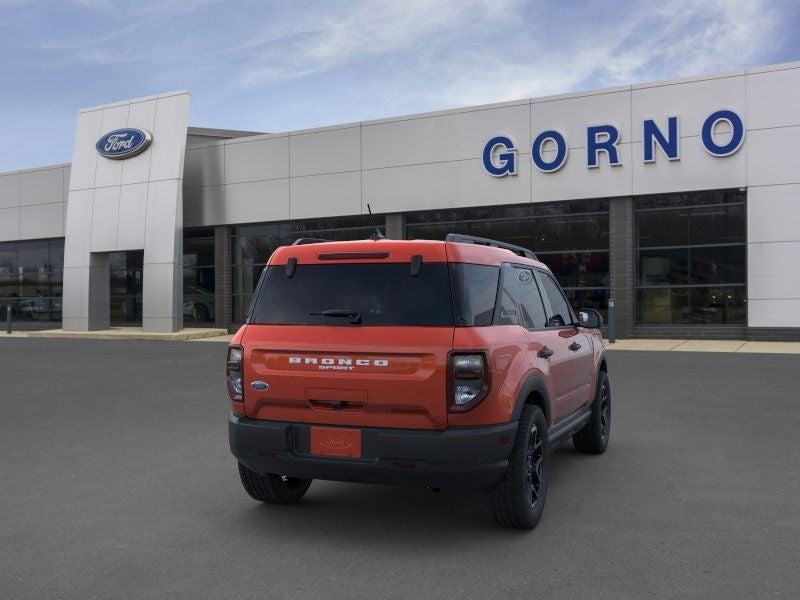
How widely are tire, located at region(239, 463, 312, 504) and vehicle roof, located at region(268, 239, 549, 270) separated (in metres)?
1.47

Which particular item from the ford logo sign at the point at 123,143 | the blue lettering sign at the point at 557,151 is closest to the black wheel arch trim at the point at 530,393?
the blue lettering sign at the point at 557,151

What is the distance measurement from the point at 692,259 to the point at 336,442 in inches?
738

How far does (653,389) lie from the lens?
36.2 feet

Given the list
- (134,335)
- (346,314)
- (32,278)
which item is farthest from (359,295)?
(32,278)

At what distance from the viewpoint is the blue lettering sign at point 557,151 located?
21609 mm

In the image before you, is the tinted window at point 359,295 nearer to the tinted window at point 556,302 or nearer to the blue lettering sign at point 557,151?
the tinted window at point 556,302

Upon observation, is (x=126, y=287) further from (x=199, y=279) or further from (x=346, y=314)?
(x=346, y=314)

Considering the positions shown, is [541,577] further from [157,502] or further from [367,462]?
[157,502]

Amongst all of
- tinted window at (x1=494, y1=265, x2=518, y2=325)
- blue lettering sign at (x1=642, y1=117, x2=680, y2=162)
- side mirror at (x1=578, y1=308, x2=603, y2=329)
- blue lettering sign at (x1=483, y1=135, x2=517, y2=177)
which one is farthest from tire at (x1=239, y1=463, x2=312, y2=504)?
blue lettering sign at (x1=483, y1=135, x2=517, y2=177)

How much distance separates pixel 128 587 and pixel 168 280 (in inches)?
898

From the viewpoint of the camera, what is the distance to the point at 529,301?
5.42 m

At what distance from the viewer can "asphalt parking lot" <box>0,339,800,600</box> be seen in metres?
3.82

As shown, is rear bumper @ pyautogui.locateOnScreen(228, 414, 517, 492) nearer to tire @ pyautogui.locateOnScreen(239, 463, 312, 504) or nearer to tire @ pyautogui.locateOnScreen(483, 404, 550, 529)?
tire @ pyautogui.locateOnScreen(483, 404, 550, 529)

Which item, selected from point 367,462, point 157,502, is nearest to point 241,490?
point 157,502
